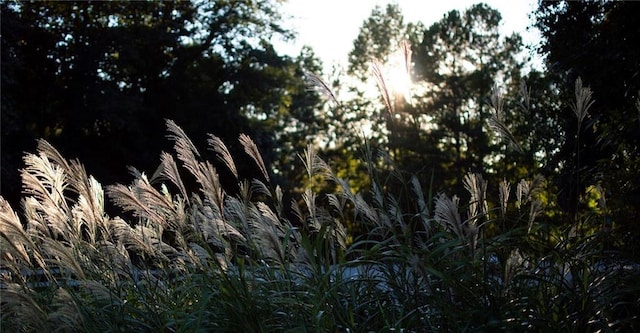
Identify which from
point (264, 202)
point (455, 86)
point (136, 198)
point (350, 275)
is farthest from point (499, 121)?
point (455, 86)

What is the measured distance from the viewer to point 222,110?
24500mm

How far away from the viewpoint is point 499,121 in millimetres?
3652

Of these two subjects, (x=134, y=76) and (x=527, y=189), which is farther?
(x=134, y=76)

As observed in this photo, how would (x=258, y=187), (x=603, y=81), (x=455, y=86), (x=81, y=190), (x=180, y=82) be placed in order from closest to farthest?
(x=81, y=190) → (x=258, y=187) → (x=603, y=81) → (x=180, y=82) → (x=455, y=86)

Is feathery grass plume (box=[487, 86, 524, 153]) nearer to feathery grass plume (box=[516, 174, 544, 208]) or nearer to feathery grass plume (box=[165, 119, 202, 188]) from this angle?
feathery grass plume (box=[516, 174, 544, 208])

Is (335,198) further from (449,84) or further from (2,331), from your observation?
(449,84)

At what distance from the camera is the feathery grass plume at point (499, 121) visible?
3.63 meters

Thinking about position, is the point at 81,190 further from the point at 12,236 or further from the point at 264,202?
the point at 264,202

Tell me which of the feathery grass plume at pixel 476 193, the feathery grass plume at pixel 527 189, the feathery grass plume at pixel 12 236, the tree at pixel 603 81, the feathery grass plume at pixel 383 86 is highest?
the tree at pixel 603 81

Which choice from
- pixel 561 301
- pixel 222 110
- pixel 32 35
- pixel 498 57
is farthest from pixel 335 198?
pixel 498 57

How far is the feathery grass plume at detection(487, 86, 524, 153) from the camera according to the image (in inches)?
143

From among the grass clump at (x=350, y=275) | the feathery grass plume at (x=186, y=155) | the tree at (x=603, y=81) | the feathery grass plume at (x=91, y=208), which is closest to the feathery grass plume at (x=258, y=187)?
the grass clump at (x=350, y=275)

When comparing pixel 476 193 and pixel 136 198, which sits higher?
pixel 476 193

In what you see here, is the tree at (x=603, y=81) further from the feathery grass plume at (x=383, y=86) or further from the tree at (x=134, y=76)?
the tree at (x=134, y=76)
